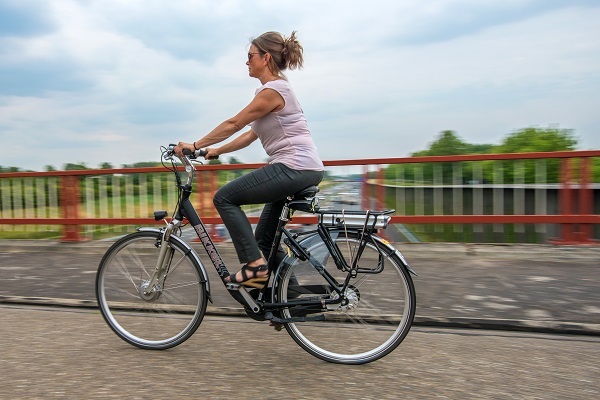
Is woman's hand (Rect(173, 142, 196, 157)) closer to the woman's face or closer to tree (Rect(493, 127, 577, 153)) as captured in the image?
the woman's face

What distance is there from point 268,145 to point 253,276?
0.84 meters

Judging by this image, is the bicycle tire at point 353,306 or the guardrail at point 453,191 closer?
the bicycle tire at point 353,306

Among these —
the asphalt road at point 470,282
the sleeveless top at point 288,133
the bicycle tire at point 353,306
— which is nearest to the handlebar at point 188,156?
the sleeveless top at point 288,133

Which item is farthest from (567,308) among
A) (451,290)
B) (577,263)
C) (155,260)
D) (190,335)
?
(155,260)

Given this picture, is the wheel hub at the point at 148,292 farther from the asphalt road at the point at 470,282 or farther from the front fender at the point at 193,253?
the asphalt road at the point at 470,282

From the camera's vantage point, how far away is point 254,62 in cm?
327

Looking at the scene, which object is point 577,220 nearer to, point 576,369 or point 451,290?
point 451,290

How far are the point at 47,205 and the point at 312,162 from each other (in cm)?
618

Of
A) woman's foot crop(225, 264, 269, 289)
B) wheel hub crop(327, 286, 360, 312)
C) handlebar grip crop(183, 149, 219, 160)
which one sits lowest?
wheel hub crop(327, 286, 360, 312)

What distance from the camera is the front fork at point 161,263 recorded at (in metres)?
3.51

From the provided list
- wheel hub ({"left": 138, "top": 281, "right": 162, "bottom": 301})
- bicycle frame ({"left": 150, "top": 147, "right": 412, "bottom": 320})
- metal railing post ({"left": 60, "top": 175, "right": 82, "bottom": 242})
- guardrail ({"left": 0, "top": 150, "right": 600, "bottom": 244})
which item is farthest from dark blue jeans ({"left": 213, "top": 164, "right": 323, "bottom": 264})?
metal railing post ({"left": 60, "top": 175, "right": 82, "bottom": 242})

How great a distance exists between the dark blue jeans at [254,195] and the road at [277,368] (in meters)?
0.71

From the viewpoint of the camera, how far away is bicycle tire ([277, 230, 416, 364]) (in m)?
3.16

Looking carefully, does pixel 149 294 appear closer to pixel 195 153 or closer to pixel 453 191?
pixel 195 153
